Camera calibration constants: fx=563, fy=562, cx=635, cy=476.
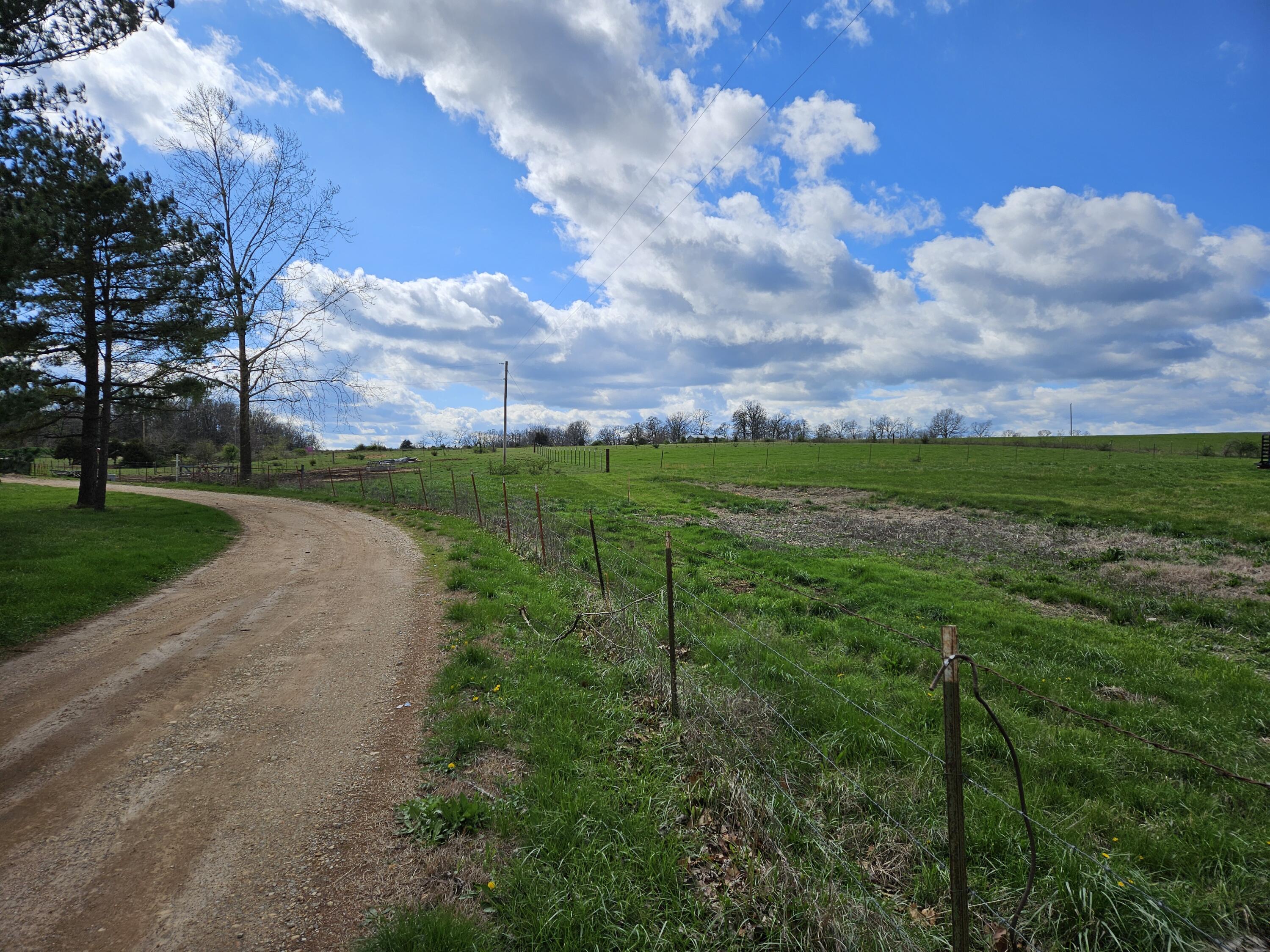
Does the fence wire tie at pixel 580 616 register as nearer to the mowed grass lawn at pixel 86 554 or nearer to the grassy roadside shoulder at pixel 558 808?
the grassy roadside shoulder at pixel 558 808

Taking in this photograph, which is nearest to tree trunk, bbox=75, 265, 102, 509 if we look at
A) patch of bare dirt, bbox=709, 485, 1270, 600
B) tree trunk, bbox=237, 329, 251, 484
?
tree trunk, bbox=237, 329, 251, 484

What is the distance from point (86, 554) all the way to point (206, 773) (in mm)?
10304

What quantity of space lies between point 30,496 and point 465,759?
29870 mm

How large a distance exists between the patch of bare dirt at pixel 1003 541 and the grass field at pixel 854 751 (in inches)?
7.4

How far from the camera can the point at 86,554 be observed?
37.2 feet

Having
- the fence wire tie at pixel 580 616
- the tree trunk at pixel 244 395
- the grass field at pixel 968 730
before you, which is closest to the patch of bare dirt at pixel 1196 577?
the grass field at pixel 968 730

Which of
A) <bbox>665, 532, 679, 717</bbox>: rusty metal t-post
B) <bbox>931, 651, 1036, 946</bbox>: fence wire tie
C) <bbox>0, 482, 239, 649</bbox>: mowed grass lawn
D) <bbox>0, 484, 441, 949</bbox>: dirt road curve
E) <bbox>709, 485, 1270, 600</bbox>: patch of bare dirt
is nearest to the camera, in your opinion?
<bbox>931, 651, 1036, 946</bbox>: fence wire tie

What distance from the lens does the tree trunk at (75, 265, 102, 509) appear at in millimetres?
17641

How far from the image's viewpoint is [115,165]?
667 inches

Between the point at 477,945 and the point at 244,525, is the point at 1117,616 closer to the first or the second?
the point at 477,945

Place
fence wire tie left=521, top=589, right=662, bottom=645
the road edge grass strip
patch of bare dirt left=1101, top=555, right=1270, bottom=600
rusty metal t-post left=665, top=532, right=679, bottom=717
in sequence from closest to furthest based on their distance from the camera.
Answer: the road edge grass strip, rusty metal t-post left=665, top=532, right=679, bottom=717, fence wire tie left=521, top=589, right=662, bottom=645, patch of bare dirt left=1101, top=555, right=1270, bottom=600

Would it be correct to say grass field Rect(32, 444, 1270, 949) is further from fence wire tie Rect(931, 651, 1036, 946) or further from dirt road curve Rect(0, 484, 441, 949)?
dirt road curve Rect(0, 484, 441, 949)

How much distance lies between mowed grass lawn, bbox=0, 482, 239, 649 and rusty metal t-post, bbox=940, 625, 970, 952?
10449 mm

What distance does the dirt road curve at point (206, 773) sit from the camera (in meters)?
3.14
